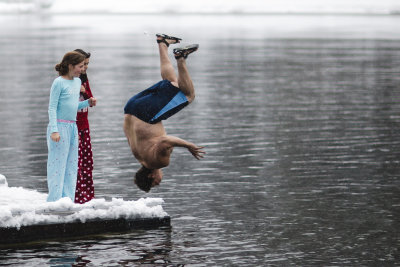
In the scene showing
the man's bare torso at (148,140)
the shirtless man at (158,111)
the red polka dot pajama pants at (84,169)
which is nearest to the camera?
the shirtless man at (158,111)

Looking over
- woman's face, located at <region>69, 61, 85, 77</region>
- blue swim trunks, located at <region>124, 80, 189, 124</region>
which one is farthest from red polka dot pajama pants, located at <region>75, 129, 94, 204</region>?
blue swim trunks, located at <region>124, 80, 189, 124</region>

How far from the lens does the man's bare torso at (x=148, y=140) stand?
33.0ft

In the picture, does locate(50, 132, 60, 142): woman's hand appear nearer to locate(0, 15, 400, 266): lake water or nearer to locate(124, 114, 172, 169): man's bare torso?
locate(124, 114, 172, 169): man's bare torso

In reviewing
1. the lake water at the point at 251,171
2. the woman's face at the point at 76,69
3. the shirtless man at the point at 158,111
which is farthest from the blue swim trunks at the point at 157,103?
the lake water at the point at 251,171

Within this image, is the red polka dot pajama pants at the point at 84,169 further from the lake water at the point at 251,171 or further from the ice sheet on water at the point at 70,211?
the lake water at the point at 251,171

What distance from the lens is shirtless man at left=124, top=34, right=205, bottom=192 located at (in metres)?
9.69

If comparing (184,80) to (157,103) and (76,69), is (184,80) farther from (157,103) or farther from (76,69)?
(76,69)

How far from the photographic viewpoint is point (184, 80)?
31.3 feet

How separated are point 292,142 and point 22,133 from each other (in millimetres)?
5570

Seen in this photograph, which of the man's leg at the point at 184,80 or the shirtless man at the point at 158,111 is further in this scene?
the shirtless man at the point at 158,111

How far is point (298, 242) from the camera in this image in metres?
10.9

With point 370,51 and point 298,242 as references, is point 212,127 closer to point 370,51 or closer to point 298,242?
point 298,242

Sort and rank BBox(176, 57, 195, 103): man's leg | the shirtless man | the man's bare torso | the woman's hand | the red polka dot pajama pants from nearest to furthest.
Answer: BBox(176, 57, 195, 103): man's leg
the shirtless man
the man's bare torso
the woman's hand
the red polka dot pajama pants

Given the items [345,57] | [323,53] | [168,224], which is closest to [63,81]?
[168,224]
